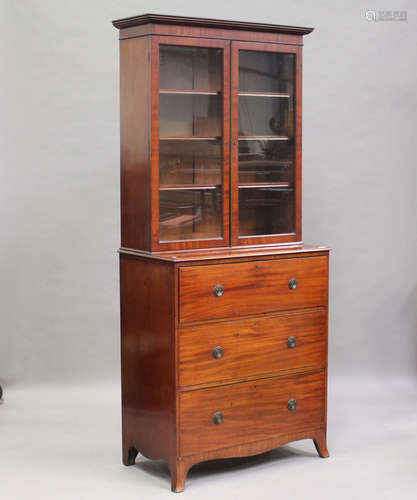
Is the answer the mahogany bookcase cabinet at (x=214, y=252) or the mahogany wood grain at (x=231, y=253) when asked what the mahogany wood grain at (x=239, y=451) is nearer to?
the mahogany bookcase cabinet at (x=214, y=252)

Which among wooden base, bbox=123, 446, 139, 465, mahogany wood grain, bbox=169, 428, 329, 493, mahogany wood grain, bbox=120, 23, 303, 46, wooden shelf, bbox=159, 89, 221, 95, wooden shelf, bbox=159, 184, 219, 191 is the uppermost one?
mahogany wood grain, bbox=120, 23, 303, 46

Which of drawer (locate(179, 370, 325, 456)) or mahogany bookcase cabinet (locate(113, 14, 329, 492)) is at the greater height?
mahogany bookcase cabinet (locate(113, 14, 329, 492))

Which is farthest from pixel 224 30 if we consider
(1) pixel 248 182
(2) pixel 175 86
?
(1) pixel 248 182

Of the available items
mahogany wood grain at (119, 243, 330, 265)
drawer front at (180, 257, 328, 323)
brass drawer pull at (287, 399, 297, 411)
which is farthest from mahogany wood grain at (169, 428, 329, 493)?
mahogany wood grain at (119, 243, 330, 265)

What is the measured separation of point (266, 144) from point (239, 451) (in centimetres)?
140

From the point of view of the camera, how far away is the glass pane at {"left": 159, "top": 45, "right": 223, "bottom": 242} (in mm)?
3635

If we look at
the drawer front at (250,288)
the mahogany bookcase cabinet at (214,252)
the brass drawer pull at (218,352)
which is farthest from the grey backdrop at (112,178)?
the brass drawer pull at (218,352)

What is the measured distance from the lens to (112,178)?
496cm

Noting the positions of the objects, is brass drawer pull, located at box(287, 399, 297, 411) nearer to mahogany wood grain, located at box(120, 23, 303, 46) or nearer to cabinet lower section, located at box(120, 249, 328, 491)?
cabinet lower section, located at box(120, 249, 328, 491)

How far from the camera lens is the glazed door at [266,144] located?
3801 mm

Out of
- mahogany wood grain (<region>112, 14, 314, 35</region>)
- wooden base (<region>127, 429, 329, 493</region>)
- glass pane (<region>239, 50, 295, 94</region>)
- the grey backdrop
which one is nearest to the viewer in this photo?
mahogany wood grain (<region>112, 14, 314, 35</region>)

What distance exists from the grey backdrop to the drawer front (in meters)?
1.27

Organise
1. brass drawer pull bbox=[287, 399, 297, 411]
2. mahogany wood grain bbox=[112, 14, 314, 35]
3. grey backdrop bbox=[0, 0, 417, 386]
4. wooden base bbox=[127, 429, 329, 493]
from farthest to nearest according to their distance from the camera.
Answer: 1. grey backdrop bbox=[0, 0, 417, 386]
2. brass drawer pull bbox=[287, 399, 297, 411]
3. wooden base bbox=[127, 429, 329, 493]
4. mahogany wood grain bbox=[112, 14, 314, 35]
